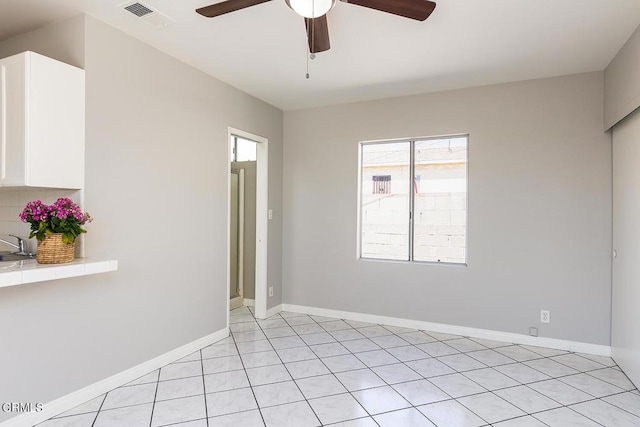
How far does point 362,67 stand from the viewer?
3.27 meters

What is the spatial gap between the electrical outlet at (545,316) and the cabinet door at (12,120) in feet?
14.1

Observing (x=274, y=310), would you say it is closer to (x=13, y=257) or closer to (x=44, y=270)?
(x=13, y=257)

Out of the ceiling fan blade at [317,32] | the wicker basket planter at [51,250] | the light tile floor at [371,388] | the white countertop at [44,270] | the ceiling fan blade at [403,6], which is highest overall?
the ceiling fan blade at [403,6]

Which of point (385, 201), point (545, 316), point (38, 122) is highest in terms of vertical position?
point (38, 122)

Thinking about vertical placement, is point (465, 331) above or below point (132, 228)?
below

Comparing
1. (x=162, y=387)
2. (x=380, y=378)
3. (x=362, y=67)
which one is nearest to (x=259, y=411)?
(x=162, y=387)

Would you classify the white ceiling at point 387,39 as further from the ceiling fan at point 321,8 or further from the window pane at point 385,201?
the window pane at point 385,201

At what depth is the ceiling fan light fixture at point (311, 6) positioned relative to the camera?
173 centimetres

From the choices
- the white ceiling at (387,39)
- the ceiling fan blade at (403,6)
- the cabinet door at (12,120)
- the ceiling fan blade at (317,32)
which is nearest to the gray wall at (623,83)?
the white ceiling at (387,39)

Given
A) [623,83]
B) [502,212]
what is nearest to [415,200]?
[502,212]

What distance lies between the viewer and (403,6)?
1857 millimetres

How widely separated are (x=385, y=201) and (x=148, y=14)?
295 centimetres

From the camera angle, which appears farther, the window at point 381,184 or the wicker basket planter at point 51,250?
the window at point 381,184

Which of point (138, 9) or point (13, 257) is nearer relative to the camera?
point (138, 9)
